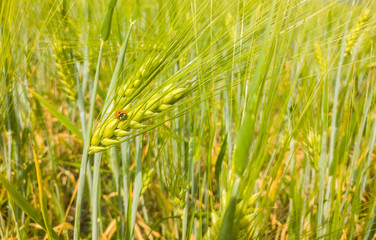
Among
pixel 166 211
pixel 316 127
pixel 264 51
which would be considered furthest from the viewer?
pixel 166 211

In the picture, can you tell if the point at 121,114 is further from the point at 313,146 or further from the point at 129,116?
the point at 313,146

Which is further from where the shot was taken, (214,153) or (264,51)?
(214,153)

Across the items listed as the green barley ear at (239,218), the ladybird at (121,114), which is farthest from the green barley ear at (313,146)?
the ladybird at (121,114)

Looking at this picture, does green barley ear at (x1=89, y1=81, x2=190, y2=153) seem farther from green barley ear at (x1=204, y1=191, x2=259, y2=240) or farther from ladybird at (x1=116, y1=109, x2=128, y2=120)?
green barley ear at (x1=204, y1=191, x2=259, y2=240)

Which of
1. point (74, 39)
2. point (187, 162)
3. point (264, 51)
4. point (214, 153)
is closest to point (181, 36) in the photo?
point (264, 51)

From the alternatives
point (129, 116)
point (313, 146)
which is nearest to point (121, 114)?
point (129, 116)

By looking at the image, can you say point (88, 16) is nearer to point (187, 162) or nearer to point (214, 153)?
point (187, 162)

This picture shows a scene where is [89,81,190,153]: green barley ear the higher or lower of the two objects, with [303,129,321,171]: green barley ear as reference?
higher

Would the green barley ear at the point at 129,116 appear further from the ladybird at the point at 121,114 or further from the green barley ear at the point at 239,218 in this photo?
the green barley ear at the point at 239,218

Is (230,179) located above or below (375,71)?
below

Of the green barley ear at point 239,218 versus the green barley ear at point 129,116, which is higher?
the green barley ear at point 129,116

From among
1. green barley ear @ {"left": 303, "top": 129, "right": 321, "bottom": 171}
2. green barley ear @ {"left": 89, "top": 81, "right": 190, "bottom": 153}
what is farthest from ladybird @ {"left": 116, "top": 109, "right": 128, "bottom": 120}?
green barley ear @ {"left": 303, "top": 129, "right": 321, "bottom": 171}
